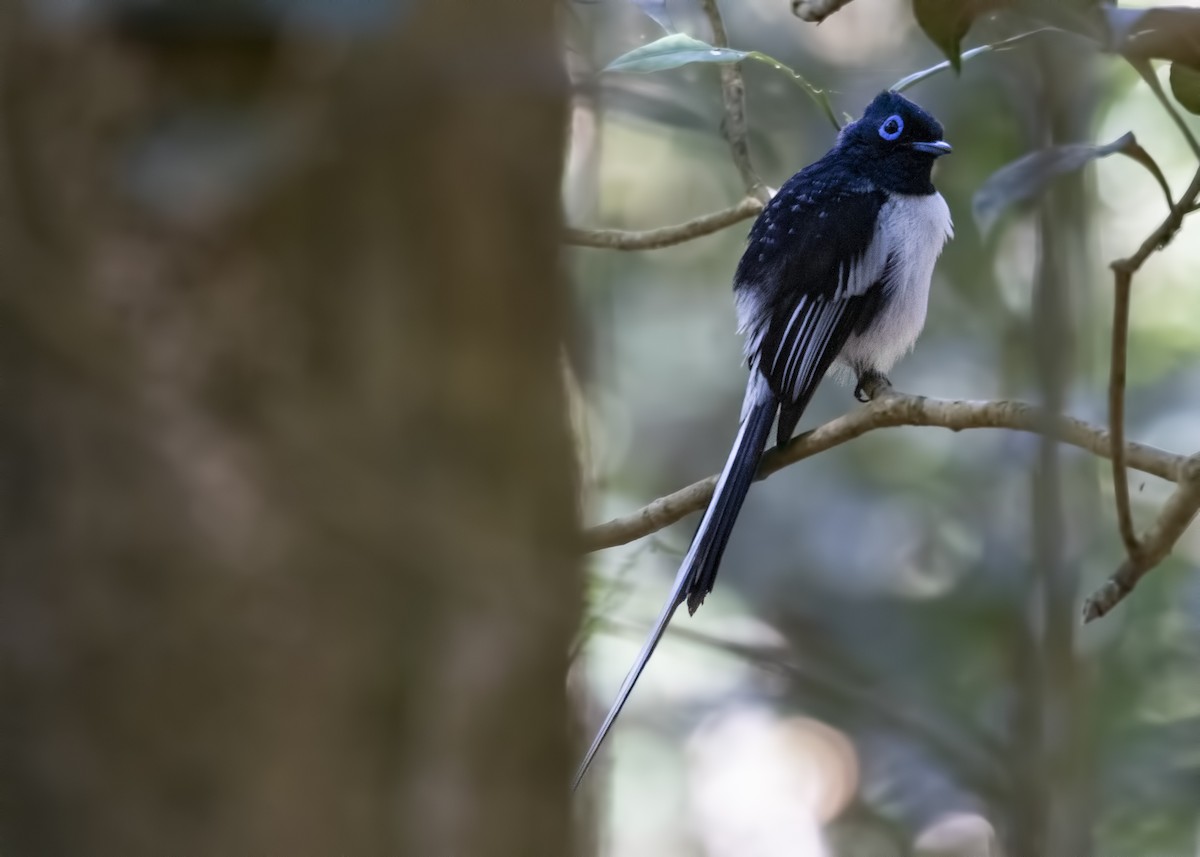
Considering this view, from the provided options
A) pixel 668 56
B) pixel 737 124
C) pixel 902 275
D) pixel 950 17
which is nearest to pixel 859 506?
pixel 902 275

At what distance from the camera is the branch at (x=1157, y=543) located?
1406 mm

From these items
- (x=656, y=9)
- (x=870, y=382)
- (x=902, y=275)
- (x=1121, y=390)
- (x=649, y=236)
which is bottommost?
(x=870, y=382)

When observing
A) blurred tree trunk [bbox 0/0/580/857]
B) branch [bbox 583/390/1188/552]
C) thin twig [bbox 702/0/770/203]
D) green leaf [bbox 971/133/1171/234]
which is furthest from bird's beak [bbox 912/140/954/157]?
blurred tree trunk [bbox 0/0/580/857]

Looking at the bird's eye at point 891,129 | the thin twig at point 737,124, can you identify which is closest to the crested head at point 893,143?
the bird's eye at point 891,129

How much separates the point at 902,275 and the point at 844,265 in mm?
163

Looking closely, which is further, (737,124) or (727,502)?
(737,124)

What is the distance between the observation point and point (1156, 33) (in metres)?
1.50

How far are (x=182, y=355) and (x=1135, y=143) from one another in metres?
1.22

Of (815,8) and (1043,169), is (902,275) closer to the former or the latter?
(815,8)

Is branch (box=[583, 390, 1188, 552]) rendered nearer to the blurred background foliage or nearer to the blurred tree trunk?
the blurred background foliage

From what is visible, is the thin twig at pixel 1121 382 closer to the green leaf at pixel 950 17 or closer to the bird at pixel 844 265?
the green leaf at pixel 950 17

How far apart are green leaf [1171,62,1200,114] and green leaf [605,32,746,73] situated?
652 millimetres

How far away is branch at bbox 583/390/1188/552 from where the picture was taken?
168 cm

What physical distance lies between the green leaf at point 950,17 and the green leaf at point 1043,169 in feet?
0.63
